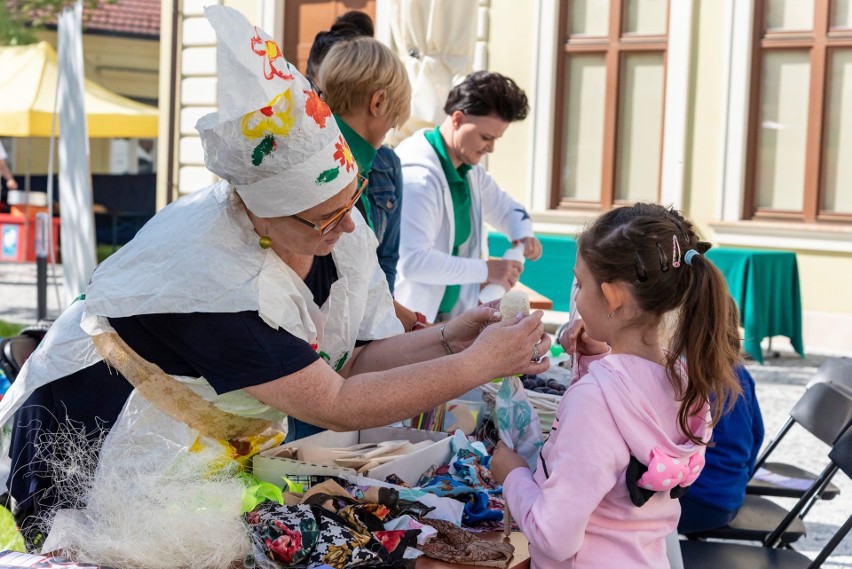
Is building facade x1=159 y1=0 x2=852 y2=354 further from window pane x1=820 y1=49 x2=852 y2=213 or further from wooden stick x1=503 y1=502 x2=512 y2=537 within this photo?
wooden stick x1=503 y1=502 x2=512 y2=537

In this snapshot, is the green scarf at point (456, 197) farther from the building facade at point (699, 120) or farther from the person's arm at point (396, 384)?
the building facade at point (699, 120)

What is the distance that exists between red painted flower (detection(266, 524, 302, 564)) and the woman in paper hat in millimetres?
50

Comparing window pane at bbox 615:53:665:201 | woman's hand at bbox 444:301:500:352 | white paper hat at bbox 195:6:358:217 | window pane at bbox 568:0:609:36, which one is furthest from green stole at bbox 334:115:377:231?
window pane at bbox 568:0:609:36

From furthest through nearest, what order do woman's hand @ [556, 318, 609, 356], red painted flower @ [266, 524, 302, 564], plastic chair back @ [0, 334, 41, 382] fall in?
plastic chair back @ [0, 334, 41, 382] < woman's hand @ [556, 318, 609, 356] < red painted flower @ [266, 524, 302, 564]

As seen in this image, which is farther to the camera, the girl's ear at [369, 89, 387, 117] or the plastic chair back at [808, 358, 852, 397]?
the plastic chair back at [808, 358, 852, 397]

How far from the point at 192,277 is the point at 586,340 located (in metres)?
0.92

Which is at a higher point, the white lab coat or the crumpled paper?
the white lab coat

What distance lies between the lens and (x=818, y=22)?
28.6ft

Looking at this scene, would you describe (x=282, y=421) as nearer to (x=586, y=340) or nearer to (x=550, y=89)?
(x=586, y=340)

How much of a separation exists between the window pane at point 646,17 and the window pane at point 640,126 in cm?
22

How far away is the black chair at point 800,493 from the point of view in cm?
313

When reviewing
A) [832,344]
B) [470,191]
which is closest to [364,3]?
[832,344]

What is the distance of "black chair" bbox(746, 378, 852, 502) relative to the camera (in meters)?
3.13

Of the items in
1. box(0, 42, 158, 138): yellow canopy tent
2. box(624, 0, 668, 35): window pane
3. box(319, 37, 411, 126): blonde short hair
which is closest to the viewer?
box(319, 37, 411, 126): blonde short hair
